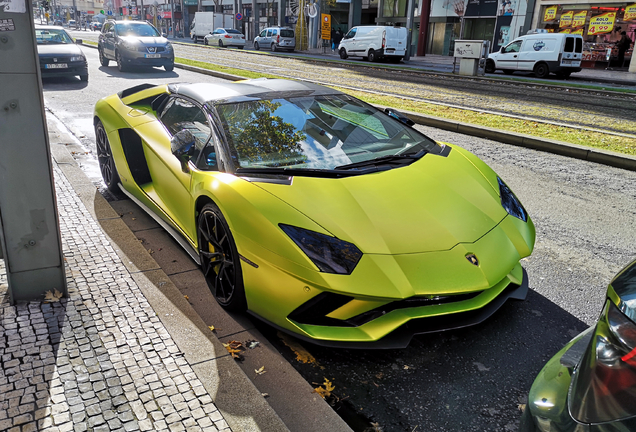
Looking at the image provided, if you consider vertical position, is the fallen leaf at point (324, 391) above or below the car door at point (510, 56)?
below

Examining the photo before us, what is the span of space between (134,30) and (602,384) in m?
20.6

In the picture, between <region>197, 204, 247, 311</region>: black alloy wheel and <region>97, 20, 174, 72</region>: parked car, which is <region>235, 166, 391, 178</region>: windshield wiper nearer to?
<region>197, 204, 247, 311</region>: black alloy wheel

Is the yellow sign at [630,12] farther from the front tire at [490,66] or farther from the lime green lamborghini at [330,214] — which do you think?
the lime green lamborghini at [330,214]

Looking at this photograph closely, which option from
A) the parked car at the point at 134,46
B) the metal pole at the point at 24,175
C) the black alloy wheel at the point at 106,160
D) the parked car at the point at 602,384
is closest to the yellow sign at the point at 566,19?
the parked car at the point at 134,46

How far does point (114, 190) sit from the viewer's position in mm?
5375

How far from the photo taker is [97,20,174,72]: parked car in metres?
18.0

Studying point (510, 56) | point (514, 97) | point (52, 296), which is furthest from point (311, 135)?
point (510, 56)

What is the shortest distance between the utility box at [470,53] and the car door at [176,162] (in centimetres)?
1983

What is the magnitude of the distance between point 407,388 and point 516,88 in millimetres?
16964

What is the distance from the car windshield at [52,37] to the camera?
50.1ft

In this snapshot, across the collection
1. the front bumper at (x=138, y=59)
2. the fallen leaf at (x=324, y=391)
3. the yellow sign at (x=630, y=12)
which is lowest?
the fallen leaf at (x=324, y=391)

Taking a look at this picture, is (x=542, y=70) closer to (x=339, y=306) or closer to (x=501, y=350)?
(x=501, y=350)

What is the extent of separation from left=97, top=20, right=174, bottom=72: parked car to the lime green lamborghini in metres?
15.2

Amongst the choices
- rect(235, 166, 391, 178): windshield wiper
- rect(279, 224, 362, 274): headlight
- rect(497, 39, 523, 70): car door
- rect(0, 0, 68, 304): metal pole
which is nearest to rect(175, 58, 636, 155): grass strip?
rect(235, 166, 391, 178): windshield wiper
